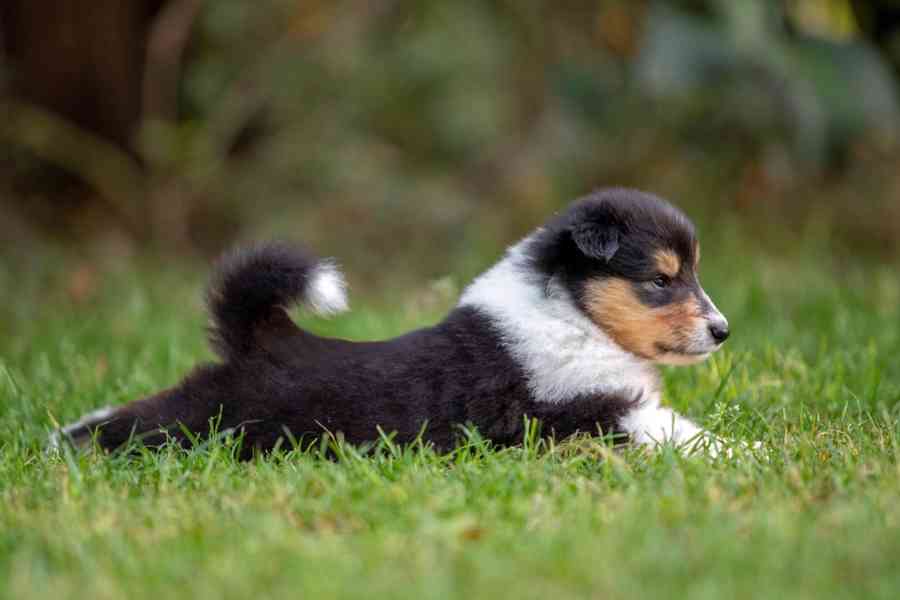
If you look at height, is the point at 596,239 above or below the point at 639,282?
above

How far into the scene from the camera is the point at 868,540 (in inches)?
110

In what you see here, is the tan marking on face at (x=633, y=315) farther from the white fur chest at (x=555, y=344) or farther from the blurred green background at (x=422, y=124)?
the blurred green background at (x=422, y=124)

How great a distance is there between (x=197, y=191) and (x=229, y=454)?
5.91 m

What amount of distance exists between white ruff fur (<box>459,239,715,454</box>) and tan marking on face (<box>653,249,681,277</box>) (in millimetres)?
297

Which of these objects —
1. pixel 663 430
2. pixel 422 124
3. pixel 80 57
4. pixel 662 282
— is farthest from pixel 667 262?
pixel 422 124

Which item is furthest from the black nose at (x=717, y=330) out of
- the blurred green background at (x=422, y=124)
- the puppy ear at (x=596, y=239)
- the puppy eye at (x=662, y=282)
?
the blurred green background at (x=422, y=124)

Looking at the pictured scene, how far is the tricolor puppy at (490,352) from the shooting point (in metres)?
3.89

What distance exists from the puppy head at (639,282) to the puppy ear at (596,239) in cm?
3

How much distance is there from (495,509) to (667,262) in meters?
1.31

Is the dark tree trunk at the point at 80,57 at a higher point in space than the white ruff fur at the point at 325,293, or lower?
higher

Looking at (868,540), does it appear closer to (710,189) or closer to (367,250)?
(710,189)

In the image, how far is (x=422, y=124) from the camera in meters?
10.7

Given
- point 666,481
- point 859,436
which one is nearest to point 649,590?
point 666,481

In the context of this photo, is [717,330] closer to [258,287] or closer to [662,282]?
[662,282]
